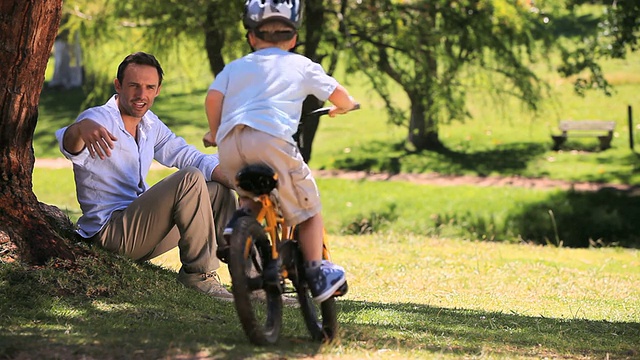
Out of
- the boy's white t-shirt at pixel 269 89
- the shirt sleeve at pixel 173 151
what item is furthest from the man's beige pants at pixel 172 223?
the boy's white t-shirt at pixel 269 89

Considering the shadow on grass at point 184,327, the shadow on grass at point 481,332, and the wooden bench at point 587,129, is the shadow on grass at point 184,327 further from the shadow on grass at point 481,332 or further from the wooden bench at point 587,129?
the wooden bench at point 587,129

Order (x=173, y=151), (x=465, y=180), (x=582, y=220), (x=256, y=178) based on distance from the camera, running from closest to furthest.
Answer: (x=256, y=178)
(x=173, y=151)
(x=582, y=220)
(x=465, y=180)

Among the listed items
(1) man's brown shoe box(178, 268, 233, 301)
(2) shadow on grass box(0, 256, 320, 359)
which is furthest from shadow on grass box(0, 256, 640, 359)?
(1) man's brown shoe box(178, 268, 233, 301)

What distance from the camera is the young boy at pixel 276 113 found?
4703mm

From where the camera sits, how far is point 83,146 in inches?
252

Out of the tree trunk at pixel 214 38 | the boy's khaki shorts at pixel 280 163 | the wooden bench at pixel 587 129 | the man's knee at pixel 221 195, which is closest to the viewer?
the boy's khaki shorts at pixel 280 163

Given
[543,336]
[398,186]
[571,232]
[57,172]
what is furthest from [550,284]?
[57,172]

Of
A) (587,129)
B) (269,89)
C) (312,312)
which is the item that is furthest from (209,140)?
(587,129)

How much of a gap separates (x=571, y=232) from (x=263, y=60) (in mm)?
14360

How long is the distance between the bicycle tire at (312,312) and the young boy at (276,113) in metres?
0.05

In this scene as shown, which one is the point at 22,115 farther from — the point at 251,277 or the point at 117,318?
the point at 251,277

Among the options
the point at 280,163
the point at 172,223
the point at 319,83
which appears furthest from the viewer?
the point at 172,223

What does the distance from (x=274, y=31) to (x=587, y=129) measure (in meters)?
21.5

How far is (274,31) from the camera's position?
495 cm
